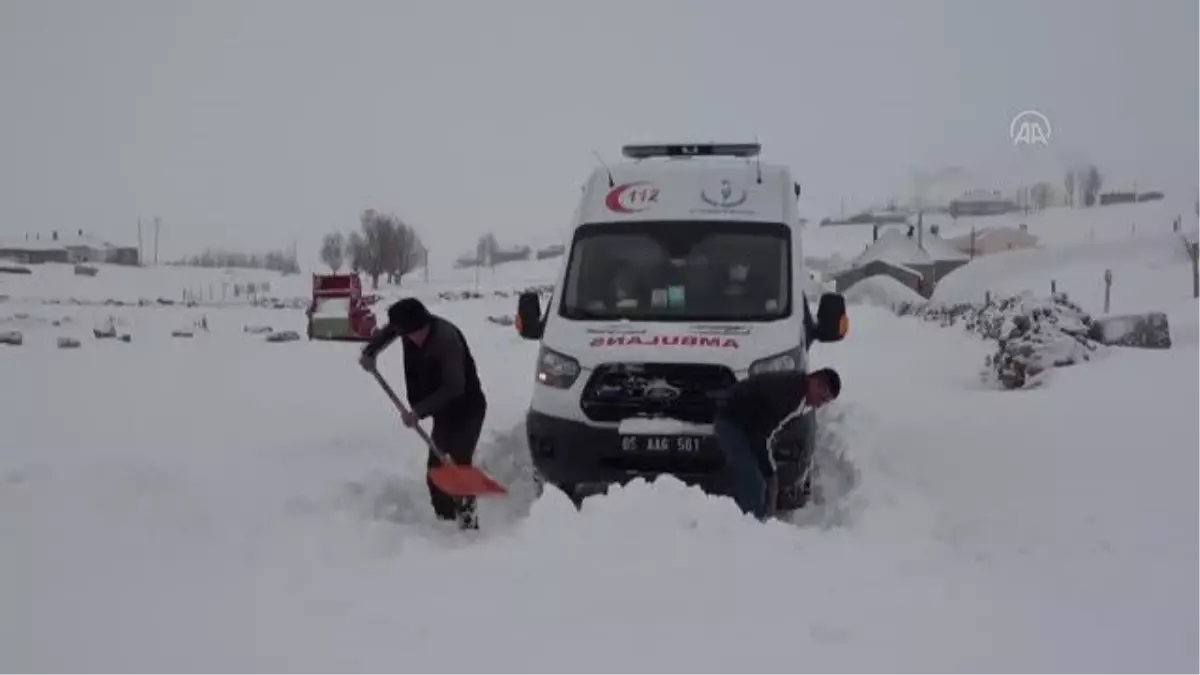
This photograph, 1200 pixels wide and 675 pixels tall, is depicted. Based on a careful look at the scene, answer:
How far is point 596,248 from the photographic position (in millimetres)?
9016

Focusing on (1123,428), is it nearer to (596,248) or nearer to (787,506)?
(787,506)

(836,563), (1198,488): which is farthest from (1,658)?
(1198,488)

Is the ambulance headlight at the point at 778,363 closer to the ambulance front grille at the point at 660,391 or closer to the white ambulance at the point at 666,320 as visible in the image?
the white ambulance at the point at 666,320

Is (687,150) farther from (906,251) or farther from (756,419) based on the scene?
(906,251)

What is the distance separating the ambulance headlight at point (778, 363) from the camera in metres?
7.70

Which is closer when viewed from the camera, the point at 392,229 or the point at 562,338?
the point at 562,338

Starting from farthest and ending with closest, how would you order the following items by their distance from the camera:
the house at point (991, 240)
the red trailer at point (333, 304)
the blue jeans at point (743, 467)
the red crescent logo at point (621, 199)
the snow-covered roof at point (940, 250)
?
the house at point (991, 240), the snow-covered roof at point (940, 250), the red trailer at point (333, 304), the red crescent logo at point (621, 199), the blue jeans at point (743, 467)

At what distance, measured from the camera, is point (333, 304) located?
32156 millimetres

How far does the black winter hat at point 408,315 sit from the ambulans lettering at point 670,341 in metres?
1.20

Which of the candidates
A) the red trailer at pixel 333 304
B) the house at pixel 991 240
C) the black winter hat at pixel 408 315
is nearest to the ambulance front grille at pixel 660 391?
the black winter hat at pixel 408 315

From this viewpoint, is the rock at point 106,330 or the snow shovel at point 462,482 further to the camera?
the rock at point 106,330

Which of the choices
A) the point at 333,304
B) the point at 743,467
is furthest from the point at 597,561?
the point at 333,304

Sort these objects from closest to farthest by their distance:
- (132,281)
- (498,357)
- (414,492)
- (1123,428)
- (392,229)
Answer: (414,492), (1123,428), (498,357), (132,281), (392,229)

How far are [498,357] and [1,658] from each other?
71.6 ft
